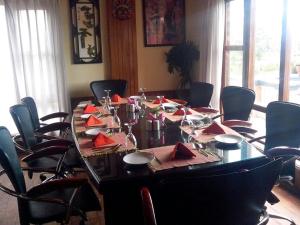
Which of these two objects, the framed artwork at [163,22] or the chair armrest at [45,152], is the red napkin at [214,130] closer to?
the chair armrest at [45,152]

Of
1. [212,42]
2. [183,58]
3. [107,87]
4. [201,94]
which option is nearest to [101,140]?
[201,94]

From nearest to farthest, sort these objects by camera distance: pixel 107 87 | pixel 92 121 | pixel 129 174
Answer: pixel 129 174 → pixel 92 121 → pixel 107 87

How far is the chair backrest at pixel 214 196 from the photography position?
1229 mm

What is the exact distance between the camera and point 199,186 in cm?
123

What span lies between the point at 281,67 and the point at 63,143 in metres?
2.25

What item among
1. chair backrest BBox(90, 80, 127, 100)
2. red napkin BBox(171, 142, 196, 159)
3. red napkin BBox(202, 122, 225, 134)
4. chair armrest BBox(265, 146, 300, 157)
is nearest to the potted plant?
chair backrest BBox(90, 80, 127, 100)

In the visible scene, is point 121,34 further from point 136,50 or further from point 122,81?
point 122,81

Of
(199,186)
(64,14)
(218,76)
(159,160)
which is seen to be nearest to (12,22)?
(64,14)

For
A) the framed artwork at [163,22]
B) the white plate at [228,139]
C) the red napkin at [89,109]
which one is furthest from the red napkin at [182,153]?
the framed artwork at [163,22]

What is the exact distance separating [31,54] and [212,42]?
95.2 inches

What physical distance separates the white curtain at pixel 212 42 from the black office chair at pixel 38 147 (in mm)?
2334

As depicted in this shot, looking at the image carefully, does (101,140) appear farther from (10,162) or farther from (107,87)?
(107,87)

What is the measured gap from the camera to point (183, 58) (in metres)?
4.71

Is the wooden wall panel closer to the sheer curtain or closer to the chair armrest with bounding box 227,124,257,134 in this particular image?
the sheer curtain
